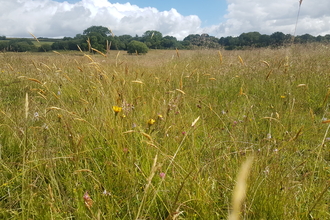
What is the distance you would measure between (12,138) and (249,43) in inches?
431

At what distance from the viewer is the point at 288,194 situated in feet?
3.75

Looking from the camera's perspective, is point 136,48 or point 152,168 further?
point 136,48

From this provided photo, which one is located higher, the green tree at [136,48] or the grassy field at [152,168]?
the green tree at [136,48]

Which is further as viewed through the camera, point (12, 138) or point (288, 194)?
point (12, 138)

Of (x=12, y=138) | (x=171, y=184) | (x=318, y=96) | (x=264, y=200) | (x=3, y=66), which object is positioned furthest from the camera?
(x=3, y=66)

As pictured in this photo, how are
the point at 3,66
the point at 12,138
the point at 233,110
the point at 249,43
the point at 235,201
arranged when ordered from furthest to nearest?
the point at 249,43 → the point at 3,66 → the point at 233,110 → the point at 12,138 → the point at 235,201

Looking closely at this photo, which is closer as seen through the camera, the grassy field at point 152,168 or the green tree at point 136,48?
the grassy field at point 152,168

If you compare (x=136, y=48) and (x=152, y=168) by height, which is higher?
(x=136, y=48)

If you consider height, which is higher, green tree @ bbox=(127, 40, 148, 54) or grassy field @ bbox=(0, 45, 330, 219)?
green tree @ bbox=(127, 40, 148, 54)

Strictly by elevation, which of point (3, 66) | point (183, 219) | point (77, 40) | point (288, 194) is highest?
point (77, 40)

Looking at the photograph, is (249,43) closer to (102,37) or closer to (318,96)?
(102,37)

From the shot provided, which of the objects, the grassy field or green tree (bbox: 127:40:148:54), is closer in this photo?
the grassy field

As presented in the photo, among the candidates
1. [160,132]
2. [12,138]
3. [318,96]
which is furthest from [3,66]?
[318,96]

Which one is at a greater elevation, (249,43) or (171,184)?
(249,43)
